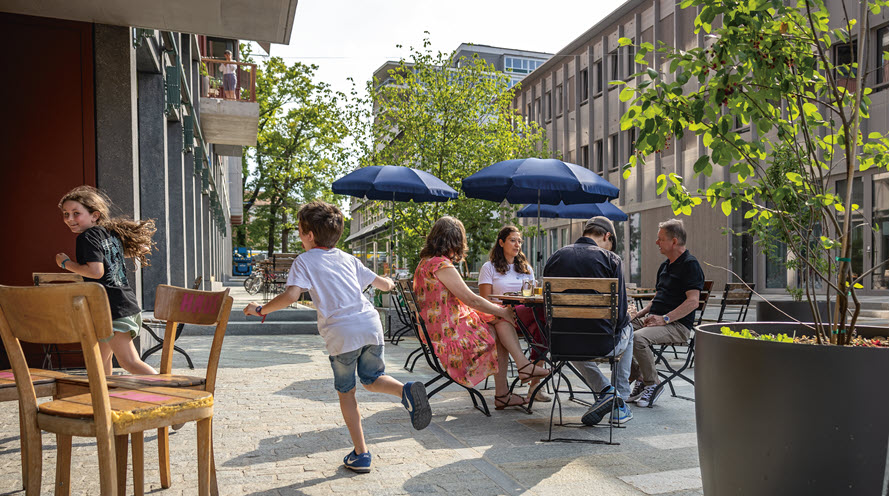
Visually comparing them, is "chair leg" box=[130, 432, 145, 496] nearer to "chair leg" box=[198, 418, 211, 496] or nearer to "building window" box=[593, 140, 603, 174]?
"chair leg" box=[198, 418, 211, 496]

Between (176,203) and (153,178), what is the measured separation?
9.80ft

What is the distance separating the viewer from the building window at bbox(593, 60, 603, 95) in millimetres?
37125

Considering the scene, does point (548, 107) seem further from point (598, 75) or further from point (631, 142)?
point (631, 142)

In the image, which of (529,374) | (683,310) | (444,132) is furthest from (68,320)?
(444,132)

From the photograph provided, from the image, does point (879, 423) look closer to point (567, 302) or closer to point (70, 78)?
point (567, 302)

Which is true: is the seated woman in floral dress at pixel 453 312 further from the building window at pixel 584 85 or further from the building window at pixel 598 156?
the building window at pixel 584 85

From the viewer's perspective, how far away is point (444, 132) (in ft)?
56.2

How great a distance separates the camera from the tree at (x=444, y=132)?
55.4ft

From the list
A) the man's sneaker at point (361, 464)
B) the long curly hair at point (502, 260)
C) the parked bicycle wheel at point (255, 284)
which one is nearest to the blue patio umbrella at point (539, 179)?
the long curly hair at point (502, 260)

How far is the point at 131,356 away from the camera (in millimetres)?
4781

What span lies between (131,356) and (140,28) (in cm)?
522

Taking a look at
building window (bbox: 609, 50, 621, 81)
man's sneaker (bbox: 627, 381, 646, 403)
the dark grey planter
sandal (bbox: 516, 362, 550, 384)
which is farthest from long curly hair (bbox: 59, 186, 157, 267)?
building window (bbox: 609, 50, 621, 81)

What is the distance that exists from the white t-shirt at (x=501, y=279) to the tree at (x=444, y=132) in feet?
27.5

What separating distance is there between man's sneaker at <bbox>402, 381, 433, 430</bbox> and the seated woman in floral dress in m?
1.37
